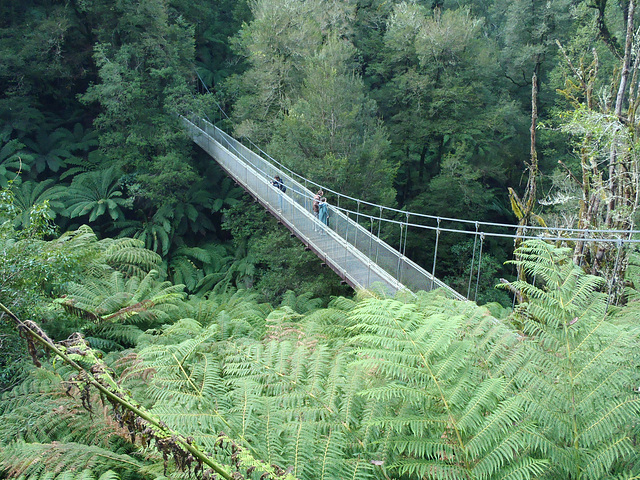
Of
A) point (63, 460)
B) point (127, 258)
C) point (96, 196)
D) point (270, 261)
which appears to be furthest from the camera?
point (96, 196)

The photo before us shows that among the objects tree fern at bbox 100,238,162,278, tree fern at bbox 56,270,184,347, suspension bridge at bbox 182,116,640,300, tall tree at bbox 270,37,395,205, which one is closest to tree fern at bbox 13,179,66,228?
suspension bridge at bbox 182,116,640,300

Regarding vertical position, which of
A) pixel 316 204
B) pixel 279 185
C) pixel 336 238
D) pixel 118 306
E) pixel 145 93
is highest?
pixel 145 93

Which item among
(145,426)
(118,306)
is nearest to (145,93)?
(118,306)

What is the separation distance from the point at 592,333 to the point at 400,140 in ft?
48.7

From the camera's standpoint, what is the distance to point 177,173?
519 inches

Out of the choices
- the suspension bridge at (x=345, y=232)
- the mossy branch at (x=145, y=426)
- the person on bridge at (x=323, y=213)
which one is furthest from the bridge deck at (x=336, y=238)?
the mossy branch at (x=145, y=426)

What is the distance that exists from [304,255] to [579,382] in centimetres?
956

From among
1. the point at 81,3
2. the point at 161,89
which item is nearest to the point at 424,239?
the point at 161,89

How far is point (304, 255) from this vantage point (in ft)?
36.9

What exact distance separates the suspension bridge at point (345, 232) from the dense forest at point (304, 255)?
621 millimetres

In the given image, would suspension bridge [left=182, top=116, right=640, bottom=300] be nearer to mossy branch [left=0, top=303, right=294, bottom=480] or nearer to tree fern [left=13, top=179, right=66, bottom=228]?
mossy branch [left=0, top=303, right=294, bottom=480]

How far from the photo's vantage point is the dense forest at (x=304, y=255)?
5.80 ft

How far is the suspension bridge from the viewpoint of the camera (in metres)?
7.07

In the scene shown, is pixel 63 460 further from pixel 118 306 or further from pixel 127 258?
pixel 127 258
